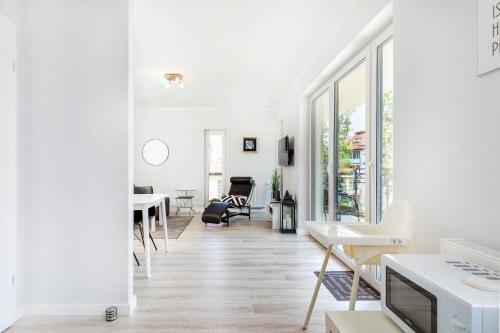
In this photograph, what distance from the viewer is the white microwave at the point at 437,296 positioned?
75cm

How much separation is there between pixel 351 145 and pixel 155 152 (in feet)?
17.5

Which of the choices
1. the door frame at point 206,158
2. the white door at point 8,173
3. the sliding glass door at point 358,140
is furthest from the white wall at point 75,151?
the door frame at point 206,158

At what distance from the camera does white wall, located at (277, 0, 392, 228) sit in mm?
2434

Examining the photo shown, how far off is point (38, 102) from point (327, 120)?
321 cm

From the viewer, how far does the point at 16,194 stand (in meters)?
2.03

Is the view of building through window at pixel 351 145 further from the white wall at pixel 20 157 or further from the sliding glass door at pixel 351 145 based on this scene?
the white wall at pixel 20 157

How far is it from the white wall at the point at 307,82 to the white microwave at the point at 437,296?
1848 millimetres

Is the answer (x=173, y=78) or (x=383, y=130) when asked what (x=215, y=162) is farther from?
(x=383, y=130)

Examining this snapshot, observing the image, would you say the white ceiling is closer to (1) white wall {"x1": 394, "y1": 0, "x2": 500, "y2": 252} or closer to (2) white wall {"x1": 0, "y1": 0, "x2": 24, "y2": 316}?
(2) white wall {"x1": 0, "y1": 0, "x2": 24, "y2": 316}

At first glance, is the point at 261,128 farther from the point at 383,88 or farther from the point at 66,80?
the point at 66,80

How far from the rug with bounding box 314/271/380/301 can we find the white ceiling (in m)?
2.51

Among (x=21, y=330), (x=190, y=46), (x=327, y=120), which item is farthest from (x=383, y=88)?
(x=21, y=330)

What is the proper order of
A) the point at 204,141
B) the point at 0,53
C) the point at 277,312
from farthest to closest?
the point at 204,141 → the point at 277,312 → the point at 0,53

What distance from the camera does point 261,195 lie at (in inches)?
280
